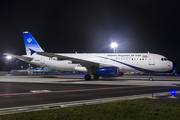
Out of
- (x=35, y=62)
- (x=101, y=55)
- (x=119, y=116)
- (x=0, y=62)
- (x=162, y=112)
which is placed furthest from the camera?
(x=0, y=62)

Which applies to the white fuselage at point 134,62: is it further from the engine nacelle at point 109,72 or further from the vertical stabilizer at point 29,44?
the vertical stabilizer at point 29,44

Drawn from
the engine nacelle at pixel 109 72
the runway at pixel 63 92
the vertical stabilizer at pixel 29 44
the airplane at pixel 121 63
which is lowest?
the runway at pixel 63 92

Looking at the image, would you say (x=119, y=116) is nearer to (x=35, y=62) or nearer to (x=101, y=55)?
(x=101, y=55)

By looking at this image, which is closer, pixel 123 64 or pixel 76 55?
pixel 123 64

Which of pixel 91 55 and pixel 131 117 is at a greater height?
pixel 91 55

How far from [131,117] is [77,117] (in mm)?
1921

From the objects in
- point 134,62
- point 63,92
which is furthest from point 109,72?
point 63,92

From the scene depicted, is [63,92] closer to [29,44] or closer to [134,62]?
[134,62]

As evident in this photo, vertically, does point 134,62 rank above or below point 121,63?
above

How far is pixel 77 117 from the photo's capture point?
6.14 meters

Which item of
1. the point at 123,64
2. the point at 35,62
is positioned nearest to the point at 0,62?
Answer: the point at 35,62

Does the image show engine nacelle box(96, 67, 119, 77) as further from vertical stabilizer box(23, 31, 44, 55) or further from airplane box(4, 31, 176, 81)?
vertical stabilizer box(23, 31, 44, 55)

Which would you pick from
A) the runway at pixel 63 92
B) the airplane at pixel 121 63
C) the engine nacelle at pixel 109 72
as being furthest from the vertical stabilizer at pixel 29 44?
the engine nacelle at pixel 109 72

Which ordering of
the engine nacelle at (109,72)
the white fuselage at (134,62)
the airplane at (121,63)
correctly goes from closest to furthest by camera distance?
the engine nacelle at (109,72), the airplane at (121,63), the white fuselage at (134,62)
